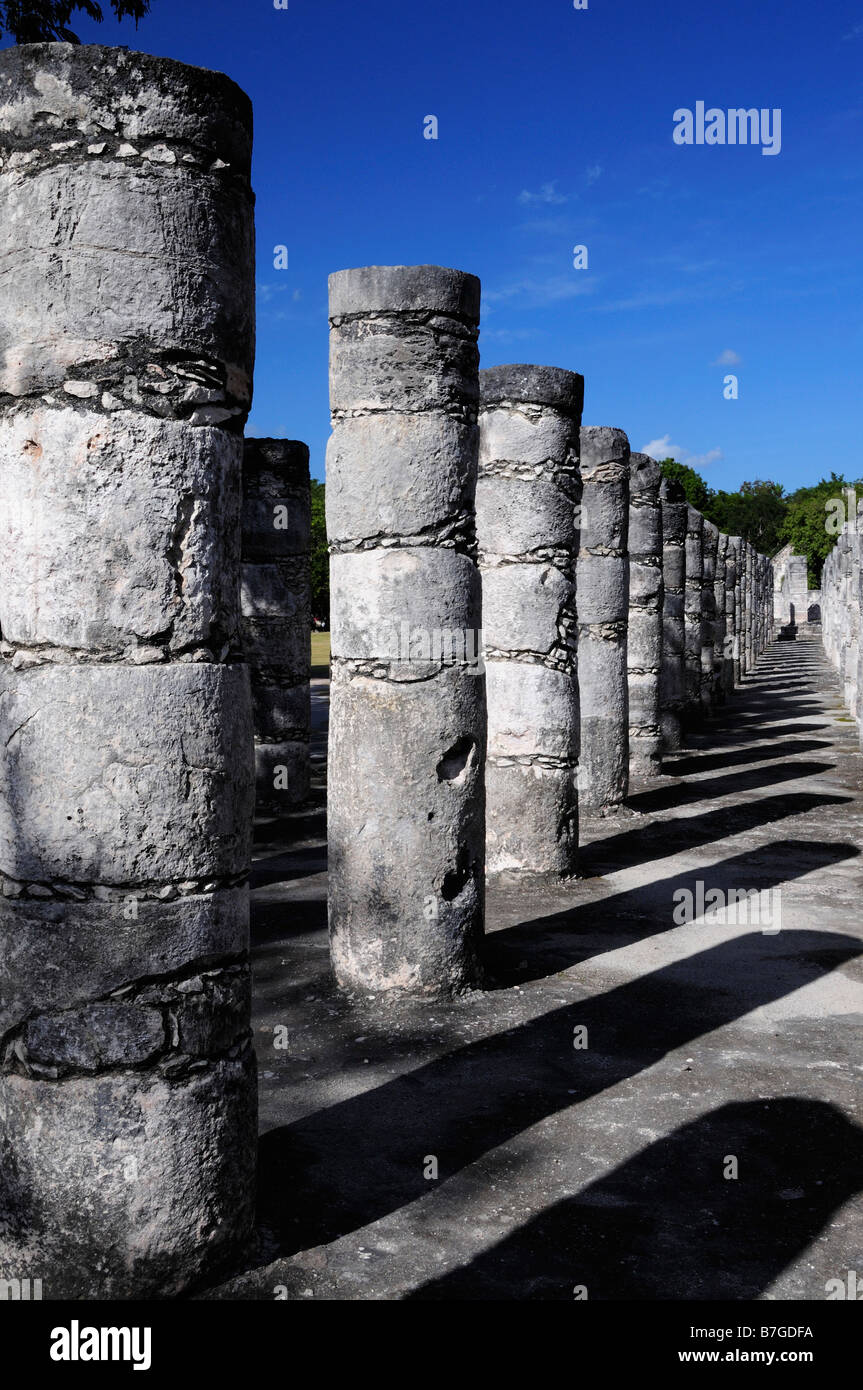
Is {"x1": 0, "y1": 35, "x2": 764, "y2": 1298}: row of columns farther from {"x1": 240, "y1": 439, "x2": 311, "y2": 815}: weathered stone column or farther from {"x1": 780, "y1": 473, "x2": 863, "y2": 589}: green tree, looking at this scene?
{"x1": 780, "y1": 473, "x2": 863, "y2": 589}: green tree

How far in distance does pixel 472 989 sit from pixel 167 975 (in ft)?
9.62

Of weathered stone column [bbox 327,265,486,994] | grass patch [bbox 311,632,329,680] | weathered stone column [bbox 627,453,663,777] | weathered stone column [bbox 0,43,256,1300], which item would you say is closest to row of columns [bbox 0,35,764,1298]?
weathered stone column [bbox 0,43,256,1300]

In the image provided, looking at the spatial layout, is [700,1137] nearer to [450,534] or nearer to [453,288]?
[450,534]

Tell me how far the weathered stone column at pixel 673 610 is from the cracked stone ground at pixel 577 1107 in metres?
7.22

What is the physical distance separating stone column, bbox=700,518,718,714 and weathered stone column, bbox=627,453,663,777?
6675 mm

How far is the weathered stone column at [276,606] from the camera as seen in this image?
11750 mm

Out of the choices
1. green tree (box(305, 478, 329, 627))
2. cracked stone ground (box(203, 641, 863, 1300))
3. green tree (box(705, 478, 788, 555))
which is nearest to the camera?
cracked stone ground (box(203, 641, 863, 1300))

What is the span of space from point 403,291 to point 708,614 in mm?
16362

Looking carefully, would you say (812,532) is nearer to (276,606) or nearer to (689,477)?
(689,477)

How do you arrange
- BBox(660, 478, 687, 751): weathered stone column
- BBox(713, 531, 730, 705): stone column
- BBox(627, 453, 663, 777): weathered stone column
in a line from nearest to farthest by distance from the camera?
1. BBox(627, 453, 663, 777): weathered stone column
2. BBox(660, 478, 687, 751): weathered stone column
3. BBox(713, 531, 730, 705): stone column

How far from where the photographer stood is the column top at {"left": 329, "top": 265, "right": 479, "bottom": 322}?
245 inches

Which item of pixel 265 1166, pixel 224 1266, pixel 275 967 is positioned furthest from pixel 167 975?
pixel 275 967

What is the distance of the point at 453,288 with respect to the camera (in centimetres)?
629

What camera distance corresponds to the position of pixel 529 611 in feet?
28.8
